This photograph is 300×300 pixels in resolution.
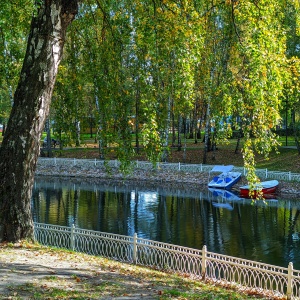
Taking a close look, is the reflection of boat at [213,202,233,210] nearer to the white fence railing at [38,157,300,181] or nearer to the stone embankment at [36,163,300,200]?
the white fence railing at [38,157,300,181]

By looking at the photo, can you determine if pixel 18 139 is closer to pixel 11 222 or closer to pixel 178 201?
pixel 11 222

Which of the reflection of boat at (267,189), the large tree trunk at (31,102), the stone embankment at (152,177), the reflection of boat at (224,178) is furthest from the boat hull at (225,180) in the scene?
the large tree trunk at (31,102)

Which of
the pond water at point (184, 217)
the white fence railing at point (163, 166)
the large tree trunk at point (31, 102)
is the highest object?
the large tree trunk at point (31, 102)

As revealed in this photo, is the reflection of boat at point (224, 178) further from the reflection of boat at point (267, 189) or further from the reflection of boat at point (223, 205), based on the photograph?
the reflection of boat at point (223, 205)

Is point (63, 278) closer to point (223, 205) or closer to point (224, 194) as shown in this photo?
point (223, 205)

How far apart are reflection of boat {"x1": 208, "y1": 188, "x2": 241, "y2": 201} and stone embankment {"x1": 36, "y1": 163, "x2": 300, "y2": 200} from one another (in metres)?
1.55

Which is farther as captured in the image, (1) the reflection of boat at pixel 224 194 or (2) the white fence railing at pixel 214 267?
(1) the reflection of boat at pixel 224 194

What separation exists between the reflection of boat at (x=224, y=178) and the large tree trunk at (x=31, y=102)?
25.4 metres

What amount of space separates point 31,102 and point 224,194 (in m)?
25.0

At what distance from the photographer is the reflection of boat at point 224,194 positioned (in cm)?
3181

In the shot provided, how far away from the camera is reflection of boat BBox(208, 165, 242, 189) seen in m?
34.6

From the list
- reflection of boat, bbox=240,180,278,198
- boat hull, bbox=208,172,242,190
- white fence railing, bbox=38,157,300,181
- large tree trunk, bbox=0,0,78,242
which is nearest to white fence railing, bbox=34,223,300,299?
large tree trunk, bbox=0,0,78,242

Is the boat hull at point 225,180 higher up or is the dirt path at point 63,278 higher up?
the dirt path at point 63,278

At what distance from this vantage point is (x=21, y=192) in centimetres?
1043
